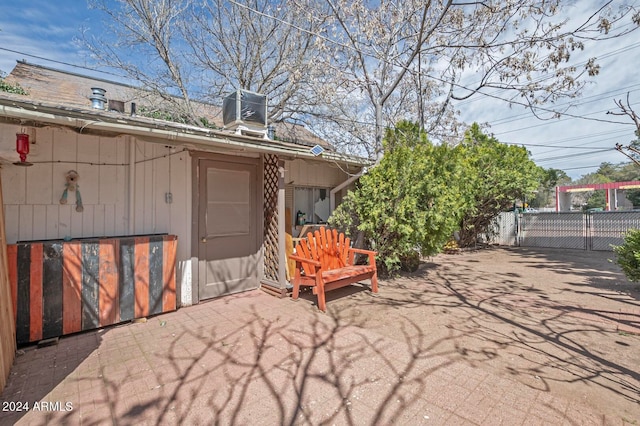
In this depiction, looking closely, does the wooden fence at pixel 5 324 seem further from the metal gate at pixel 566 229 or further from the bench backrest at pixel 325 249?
the metal gate at pixel 566 229

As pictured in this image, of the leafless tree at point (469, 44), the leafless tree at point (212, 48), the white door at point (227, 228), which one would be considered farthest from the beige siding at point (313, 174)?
the leafless tree at point (212, 48)

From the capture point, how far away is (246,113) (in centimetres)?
508

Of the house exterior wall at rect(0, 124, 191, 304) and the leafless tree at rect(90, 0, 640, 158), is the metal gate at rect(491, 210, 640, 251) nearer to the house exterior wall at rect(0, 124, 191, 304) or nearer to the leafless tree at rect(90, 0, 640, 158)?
the leafless tree at rect(90, 0, 640, 158)

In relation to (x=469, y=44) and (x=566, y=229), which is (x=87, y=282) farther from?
(x=566, y=229)

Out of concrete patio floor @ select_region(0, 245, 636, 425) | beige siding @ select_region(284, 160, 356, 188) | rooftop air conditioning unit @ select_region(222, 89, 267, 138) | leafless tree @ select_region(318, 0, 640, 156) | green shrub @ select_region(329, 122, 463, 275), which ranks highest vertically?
leafless tree @ select_region(318, 0, 640, 156)

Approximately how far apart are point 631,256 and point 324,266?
5.32m

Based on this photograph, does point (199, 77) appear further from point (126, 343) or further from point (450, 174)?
point (126, 343)

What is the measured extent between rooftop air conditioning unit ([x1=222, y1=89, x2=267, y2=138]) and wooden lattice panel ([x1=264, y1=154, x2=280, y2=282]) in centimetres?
57

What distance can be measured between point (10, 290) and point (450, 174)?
21.6ft

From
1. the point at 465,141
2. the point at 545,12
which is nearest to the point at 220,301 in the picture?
the point at 545,12

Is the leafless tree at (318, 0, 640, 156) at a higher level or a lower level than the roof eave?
higher

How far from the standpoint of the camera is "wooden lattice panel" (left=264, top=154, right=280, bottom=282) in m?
5.00

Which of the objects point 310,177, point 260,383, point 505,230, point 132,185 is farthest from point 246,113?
point 505,230

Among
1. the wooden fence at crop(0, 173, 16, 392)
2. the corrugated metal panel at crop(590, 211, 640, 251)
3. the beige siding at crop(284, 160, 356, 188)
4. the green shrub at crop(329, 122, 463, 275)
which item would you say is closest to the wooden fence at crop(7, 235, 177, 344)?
the wooden fence at crop(0, 173, 16, 392)
